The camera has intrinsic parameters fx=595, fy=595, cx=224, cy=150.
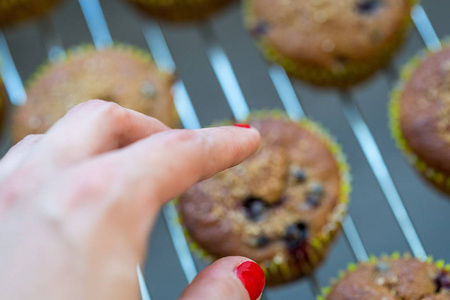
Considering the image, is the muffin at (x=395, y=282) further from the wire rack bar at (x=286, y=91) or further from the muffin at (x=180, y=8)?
the muffin at (x=180, y=8)

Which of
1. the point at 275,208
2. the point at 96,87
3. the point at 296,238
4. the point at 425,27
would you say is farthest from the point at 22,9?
the point at 425,27

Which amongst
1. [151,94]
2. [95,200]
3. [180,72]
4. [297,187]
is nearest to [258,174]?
[297,187]

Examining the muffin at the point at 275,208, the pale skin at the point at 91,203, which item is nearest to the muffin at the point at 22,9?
the muffin at the point at 275,208

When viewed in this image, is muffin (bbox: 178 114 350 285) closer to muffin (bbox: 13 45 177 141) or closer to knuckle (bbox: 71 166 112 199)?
muffin (bbox: 13 45 177 141)

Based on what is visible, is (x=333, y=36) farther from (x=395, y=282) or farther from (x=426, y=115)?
(x=395, y=282)

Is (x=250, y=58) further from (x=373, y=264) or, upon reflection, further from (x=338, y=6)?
(x=373, y=264)

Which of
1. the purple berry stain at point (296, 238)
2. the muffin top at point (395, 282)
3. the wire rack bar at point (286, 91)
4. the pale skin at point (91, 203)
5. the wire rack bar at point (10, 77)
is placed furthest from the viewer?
the wire rack bar at point (10, 77)
